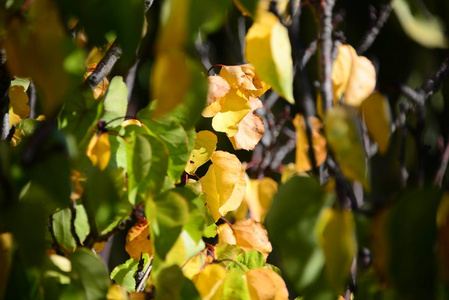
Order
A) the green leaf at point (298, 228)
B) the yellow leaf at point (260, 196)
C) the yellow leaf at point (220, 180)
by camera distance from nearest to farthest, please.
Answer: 1. the green leaf at point (298, 228)
2. the yellow leaf at point (220, 180)
3. the yellow leaf at point (260, 196)

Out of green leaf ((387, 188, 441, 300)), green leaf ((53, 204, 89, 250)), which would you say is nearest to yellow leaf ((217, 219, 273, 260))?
green leaf ((53, 204, 89, 250))

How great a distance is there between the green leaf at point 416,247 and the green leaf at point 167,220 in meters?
0.22

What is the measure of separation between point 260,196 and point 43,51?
2.89ft

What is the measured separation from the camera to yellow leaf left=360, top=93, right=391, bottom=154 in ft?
1.58

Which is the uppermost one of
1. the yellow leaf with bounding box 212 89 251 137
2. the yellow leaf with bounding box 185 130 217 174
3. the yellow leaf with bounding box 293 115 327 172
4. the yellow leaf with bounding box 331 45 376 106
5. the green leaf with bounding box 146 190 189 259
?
the yellow leaf with bounding box 331 45 376 106

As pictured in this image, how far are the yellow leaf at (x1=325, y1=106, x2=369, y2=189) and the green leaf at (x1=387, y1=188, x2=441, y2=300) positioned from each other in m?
0.05

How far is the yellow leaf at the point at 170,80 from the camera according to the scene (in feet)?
1.28

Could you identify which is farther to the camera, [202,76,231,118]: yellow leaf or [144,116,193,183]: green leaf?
[202,76,231,118]: yellow leaf

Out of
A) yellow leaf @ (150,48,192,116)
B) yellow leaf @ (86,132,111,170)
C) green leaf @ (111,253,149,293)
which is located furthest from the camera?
green leaf @ (111,253,149,293)

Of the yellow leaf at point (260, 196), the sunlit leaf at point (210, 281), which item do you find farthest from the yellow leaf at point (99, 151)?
the yellow leaf at point (260, 196)

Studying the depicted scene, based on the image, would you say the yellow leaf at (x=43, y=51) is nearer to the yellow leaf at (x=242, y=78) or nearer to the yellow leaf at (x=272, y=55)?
the yellow leaf at (x=272, y=55)

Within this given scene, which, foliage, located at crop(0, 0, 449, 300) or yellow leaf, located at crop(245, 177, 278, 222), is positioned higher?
foliage, located at crop(0, 0, 449, 300)

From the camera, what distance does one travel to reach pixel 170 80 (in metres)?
0.39

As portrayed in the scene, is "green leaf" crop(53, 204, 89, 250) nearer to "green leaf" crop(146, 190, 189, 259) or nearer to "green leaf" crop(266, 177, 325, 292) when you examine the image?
"green leaf" crop(146, 190, 189, 259)
